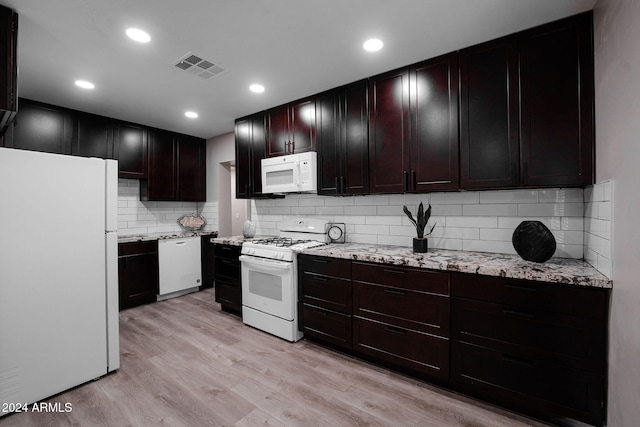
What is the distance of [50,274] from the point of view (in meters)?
1.94

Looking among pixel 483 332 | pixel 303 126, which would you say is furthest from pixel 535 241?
pixel 303 126

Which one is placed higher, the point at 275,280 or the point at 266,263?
the point at 266,263

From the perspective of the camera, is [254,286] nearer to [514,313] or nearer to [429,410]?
[429,410]

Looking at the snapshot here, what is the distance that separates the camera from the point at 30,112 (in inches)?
122

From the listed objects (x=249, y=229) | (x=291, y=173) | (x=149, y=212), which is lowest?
(x=249, y=229)

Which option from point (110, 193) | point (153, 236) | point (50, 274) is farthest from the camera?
point (153, 236)

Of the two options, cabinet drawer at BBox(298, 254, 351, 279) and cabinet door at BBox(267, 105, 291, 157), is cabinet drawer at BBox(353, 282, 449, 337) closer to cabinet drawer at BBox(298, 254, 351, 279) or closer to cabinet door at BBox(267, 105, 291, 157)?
cabinet drawer at BBox(298, 254, 351, 279)

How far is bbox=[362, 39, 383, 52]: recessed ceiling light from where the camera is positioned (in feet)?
6.89

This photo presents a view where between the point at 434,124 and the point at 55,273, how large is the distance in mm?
2957

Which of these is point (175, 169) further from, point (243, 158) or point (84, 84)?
point (84, 84)

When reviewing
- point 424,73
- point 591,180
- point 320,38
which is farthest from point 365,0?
point 591,180

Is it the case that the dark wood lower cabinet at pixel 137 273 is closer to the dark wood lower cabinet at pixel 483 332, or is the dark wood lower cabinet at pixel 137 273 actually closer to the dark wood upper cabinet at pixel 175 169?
the dark wood upper cabinet at pixel 175 169

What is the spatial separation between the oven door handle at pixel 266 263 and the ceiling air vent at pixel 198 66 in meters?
1.80

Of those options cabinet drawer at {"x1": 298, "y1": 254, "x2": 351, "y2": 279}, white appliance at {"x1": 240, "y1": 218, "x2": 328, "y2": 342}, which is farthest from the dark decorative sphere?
white appliance at {"x1": 240, "y1": 218, "x2": 328, "y2": 342}
